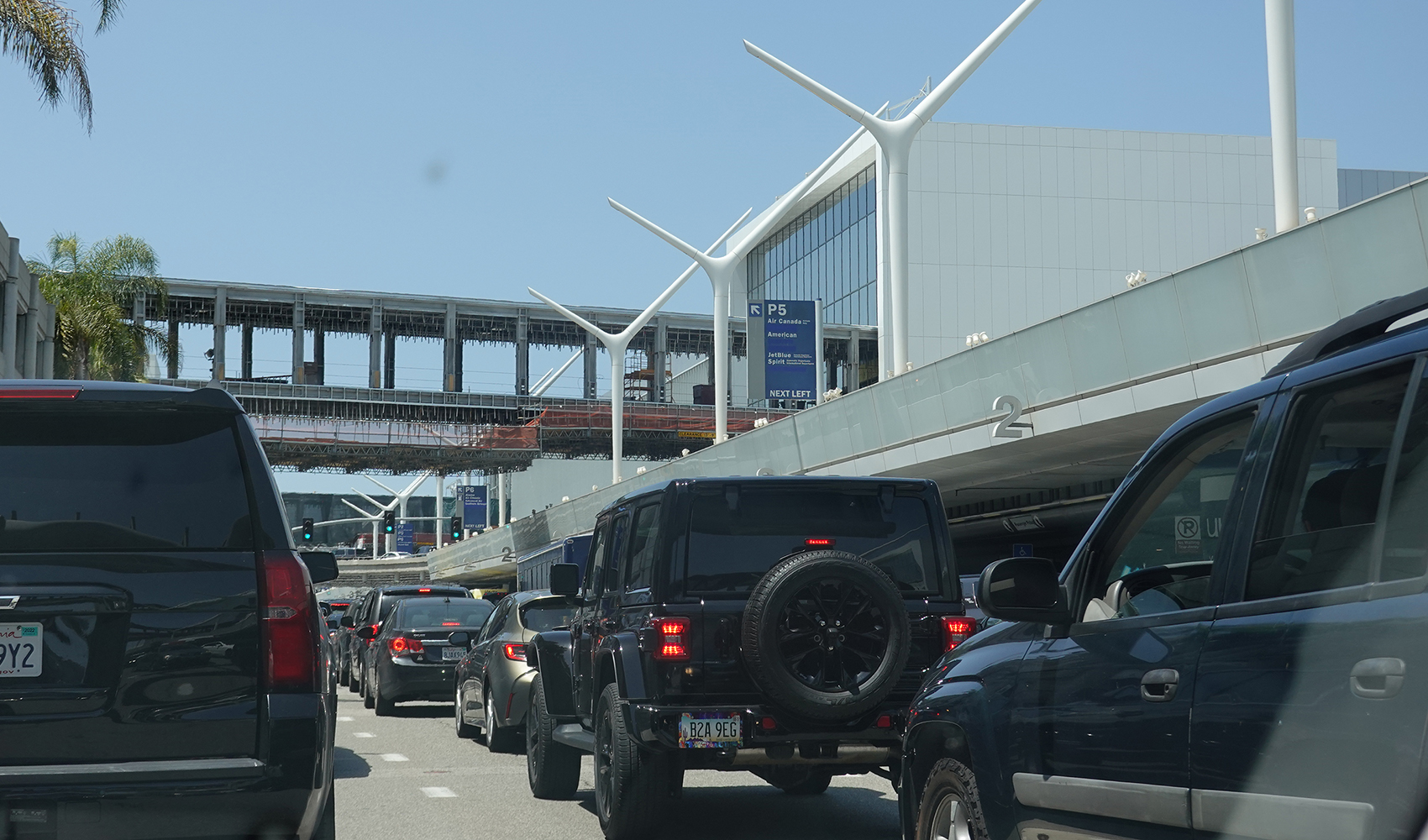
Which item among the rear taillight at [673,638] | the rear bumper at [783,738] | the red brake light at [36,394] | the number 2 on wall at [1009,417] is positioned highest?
the number 2 on wall at [1009,417]

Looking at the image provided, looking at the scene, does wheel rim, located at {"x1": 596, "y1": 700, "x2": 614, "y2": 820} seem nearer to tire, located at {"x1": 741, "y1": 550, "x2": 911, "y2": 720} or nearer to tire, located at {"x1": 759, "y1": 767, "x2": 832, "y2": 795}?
tire, located at {"x1": 759, "y1": 767, "x2": 832, "y2": 795}

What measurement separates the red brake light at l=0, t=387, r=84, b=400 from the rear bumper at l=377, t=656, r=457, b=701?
15169 mm

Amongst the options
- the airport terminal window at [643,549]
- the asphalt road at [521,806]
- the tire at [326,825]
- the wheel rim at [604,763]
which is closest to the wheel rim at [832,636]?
the airport terminal window at [643,549]

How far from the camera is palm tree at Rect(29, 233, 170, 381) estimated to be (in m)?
47.0

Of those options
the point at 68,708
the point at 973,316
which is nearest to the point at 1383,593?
the point at 68,708

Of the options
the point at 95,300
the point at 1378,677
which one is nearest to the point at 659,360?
the point at 95,300

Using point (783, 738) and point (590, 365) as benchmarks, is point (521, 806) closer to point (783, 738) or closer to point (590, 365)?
point (783, 738)

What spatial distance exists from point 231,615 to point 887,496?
456 cm

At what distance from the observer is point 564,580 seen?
1062 cm

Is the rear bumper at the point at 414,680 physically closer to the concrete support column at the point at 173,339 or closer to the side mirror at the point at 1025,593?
the side mirror at the point at 1025,593

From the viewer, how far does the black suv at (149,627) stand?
4820mm

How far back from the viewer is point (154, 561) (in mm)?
5012

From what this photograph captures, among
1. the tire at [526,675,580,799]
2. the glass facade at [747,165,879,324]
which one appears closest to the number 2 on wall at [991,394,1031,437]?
the tire at [526,675,580,799]

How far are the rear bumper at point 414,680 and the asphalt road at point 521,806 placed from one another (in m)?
4.95
